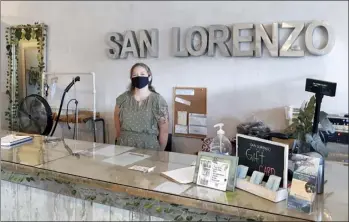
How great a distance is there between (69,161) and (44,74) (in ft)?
1.55

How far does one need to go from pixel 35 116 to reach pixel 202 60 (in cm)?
114

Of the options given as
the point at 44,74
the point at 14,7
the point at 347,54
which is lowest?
the point at 44,74

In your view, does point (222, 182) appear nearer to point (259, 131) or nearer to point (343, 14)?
point (259, 131)

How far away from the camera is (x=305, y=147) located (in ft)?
3.51

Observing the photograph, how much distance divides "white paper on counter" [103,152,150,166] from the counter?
1.2 inches

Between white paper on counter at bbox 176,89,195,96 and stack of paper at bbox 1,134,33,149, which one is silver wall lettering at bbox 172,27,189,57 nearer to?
white paper on counter at bbox 176,89,195,96

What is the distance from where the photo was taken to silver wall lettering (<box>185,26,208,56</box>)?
2148 mm

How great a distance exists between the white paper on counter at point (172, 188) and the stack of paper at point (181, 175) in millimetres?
24

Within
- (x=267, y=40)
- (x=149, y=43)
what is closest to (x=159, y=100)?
(x=149, y=43)

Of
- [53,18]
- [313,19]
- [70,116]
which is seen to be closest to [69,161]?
[70,116]

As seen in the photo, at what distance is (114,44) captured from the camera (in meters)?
2.13

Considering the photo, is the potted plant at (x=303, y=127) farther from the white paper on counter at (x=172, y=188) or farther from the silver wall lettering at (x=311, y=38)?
the silver wall lettering at (x=311, y=38)

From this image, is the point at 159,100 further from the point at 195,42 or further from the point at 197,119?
the point at 195,42

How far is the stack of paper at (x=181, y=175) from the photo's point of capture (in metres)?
1.11
